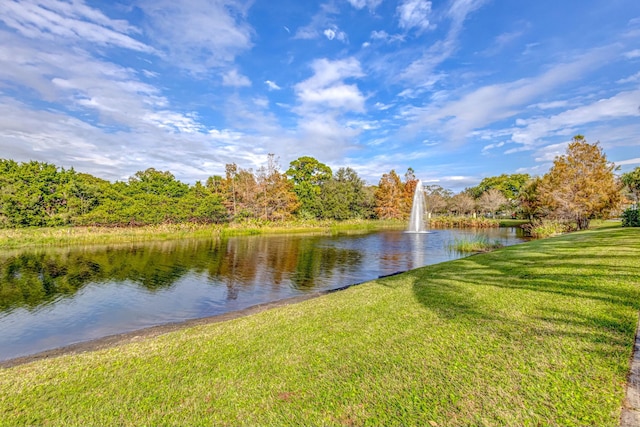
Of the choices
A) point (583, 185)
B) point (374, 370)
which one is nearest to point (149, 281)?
point (374, 370)

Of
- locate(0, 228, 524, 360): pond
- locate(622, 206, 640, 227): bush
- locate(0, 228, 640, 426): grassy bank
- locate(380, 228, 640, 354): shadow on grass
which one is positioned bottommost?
locate(0, 228, 524, 360): pond

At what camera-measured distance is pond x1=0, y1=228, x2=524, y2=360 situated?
756 cm

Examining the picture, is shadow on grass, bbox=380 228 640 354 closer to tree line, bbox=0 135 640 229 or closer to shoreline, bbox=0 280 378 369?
shoreline, bbox=0 280 378 369

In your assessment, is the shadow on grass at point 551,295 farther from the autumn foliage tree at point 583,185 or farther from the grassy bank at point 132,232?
the grassy bank at point 132,232

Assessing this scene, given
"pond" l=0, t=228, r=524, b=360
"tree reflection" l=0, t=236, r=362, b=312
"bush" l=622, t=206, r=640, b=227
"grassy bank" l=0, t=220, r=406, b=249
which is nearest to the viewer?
"pond" l=0, t=228, r=524, b=360

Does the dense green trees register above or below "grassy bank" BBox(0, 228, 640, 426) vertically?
above

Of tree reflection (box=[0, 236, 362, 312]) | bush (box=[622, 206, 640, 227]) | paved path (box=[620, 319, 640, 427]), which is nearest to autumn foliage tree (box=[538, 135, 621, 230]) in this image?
bush (box=[622, 206, 640, 227])

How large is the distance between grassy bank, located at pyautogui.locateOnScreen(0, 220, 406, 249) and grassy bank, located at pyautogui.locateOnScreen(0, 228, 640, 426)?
20890mm

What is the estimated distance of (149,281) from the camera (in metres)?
11.8

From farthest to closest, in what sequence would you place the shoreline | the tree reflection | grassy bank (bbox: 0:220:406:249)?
1. grassy bank (bbox: 0:220:406:249)
2. the tree reflection
3. the shoreline

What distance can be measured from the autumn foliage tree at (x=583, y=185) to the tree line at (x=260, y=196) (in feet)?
0.19

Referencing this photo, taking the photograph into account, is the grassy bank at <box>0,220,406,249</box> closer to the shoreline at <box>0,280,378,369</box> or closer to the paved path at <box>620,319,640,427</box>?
the shoreline at <box>0,280,378,369</box>

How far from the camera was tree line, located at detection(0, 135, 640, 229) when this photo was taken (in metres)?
22.7

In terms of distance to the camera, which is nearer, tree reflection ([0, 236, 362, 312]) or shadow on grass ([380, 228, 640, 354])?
shadow on grass ([380, 228, 640, 354])
